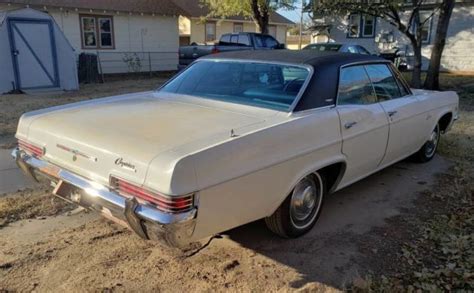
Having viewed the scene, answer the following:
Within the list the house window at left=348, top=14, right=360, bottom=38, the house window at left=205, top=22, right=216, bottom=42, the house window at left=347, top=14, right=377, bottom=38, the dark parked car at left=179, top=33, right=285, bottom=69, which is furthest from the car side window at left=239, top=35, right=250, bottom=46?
the house window at left=205, top=22, right=216, bottom=42

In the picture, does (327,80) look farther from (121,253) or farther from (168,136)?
(121,253)

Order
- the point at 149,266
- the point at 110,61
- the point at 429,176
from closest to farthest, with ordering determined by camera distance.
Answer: the point at 149,266 < the point at 429,176 < the point at 110,61

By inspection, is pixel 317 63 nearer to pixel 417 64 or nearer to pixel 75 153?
pixel 75 153

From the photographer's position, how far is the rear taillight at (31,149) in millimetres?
3332

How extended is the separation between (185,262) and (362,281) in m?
1.29

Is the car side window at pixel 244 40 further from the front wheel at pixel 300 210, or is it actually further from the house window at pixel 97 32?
the front wheel at pixel 300 210

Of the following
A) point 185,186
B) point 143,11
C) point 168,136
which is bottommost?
point 185,186

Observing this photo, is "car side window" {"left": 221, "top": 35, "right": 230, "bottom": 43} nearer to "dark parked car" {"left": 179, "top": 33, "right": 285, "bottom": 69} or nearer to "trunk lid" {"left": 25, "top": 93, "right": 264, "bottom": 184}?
"dark parked car" {"left": 179, "top": 33, "right": 285, "bottom": 69}

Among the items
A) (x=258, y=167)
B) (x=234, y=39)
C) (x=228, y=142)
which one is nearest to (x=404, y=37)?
(x=234, y=39)

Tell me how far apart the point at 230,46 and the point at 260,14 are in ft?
11.9

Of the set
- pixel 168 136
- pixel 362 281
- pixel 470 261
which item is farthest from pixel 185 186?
pixel 470 261

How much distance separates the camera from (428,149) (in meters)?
5.90

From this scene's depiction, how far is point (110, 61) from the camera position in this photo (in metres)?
18.7

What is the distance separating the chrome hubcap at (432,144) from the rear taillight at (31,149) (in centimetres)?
479
